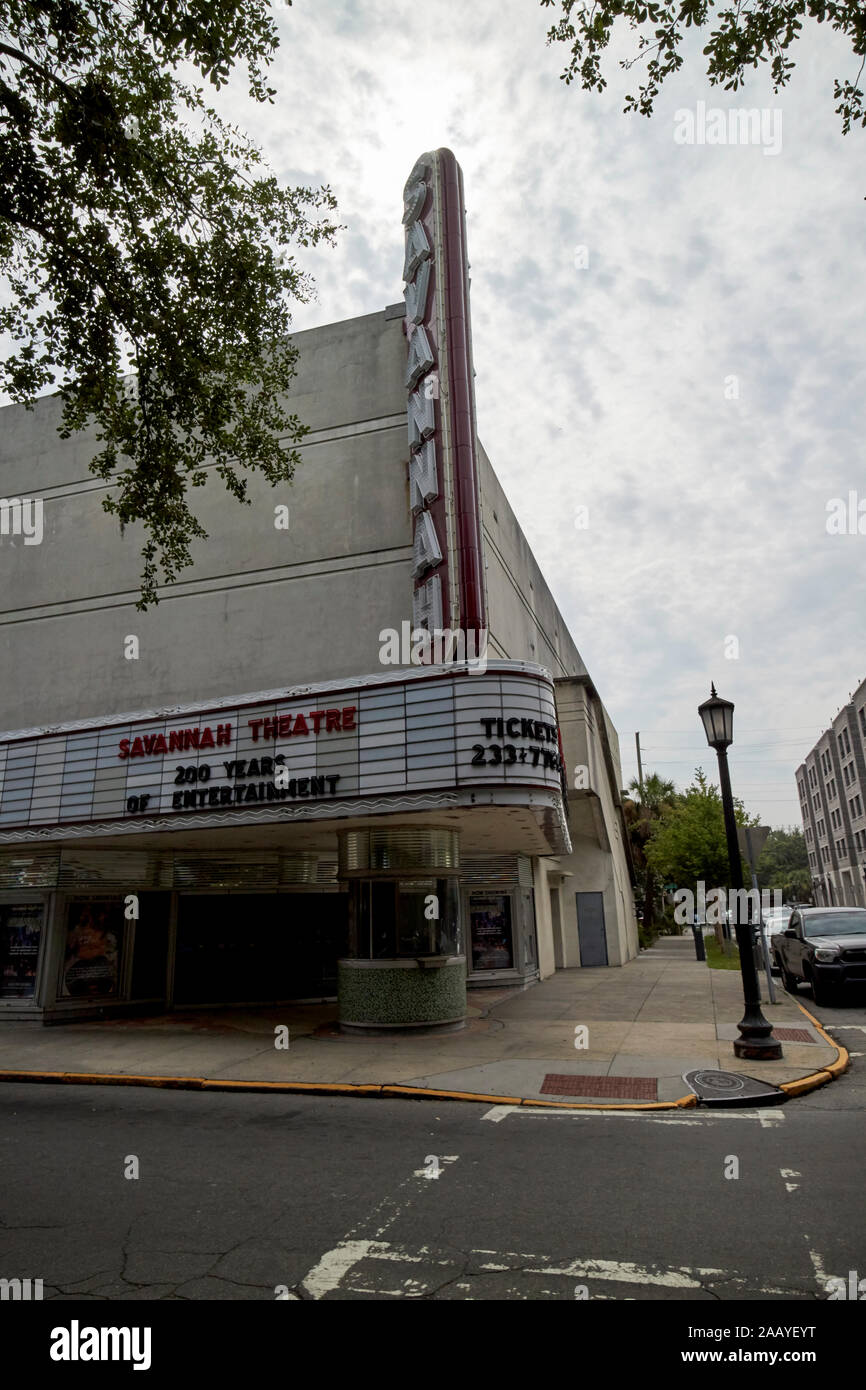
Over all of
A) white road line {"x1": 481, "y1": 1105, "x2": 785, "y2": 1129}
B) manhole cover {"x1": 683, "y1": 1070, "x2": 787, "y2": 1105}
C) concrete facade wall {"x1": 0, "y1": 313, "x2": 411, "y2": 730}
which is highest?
concrete facade wall {"x1": 0, "y1": 313, "x2": 411, "y2": 730}

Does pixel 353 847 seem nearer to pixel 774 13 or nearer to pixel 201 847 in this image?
pixel 201 847

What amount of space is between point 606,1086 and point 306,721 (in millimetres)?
6527

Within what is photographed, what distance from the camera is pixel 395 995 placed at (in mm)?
12516

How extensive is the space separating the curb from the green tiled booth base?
3.01 meters

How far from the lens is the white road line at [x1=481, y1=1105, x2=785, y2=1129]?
24.9 feet

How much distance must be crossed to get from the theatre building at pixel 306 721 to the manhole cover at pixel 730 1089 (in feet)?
13.0

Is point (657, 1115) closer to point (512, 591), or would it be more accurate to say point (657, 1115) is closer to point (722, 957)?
point (512, 591)

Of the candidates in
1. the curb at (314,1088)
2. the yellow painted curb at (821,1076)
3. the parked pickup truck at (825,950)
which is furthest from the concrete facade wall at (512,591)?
the curb at (314,1088)

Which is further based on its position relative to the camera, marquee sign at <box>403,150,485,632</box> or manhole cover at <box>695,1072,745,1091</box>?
marquee sign at <box>403,150,485,632</box>

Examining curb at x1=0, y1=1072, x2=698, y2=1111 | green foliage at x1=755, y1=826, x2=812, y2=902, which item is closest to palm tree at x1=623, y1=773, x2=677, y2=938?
curb at x1=0, y1=1072, x2=698, y2=1111

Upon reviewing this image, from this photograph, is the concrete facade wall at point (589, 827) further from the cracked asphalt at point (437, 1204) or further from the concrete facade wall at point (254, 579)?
the cracked asphalt at point (437, 1204)

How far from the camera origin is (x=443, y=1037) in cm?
1229

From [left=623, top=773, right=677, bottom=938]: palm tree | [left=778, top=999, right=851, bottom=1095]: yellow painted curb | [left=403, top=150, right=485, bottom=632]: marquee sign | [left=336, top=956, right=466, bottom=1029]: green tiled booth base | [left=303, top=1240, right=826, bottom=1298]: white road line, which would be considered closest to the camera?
[left=303, top=1240, right=826, bottom=1298]: white road line

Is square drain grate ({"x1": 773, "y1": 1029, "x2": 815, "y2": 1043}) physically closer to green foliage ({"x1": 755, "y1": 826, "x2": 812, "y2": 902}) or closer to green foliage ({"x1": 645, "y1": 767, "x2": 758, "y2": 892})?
green foliage ({"x1": 645, "y1": 767, "x2": 758, "y2": 892})
